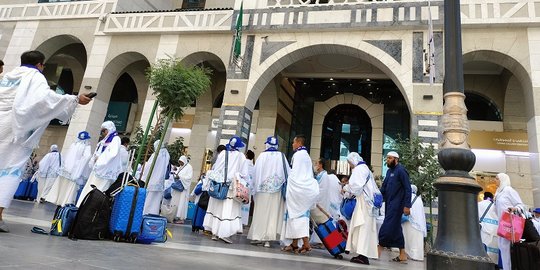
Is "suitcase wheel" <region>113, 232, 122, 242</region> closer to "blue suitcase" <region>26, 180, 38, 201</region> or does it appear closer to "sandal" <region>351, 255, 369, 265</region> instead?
"sandal" <region>351, 255, 369, 265</region>

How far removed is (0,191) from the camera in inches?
155

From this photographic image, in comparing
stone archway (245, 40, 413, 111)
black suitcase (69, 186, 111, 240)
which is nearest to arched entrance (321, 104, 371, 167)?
stone archway (245, 40, 413, 111)

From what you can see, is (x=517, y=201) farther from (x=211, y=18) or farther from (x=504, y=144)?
(x=211, y=18)

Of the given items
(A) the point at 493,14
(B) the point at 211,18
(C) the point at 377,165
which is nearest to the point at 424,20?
(A) the point at 493,14

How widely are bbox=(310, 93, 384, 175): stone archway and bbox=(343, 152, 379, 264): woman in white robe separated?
10564mm

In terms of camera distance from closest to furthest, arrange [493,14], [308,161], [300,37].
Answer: [308,161] < [493,14] < [300,37]

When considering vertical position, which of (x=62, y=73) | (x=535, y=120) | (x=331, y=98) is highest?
(x=62, y=73)

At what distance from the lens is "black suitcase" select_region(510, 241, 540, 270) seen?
226 inches

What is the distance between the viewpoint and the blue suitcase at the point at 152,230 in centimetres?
461

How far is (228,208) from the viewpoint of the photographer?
6.52 metres

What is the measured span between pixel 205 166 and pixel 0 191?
41.6 ft

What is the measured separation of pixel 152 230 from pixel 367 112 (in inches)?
566

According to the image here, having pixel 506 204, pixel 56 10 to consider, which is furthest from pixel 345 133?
pixel 56 10

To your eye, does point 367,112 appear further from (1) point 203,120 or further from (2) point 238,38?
(1) point 203,120
